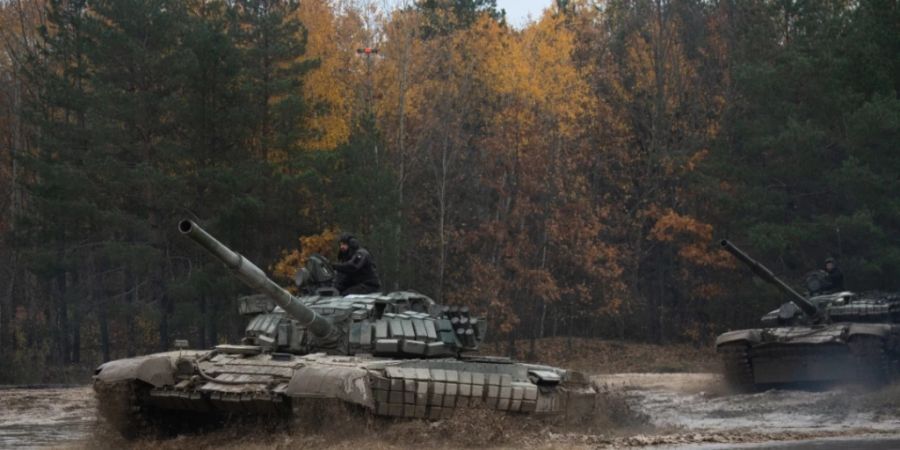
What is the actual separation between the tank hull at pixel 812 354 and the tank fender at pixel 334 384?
11495 mm

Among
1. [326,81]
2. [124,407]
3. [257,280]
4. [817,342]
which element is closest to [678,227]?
[326,81]

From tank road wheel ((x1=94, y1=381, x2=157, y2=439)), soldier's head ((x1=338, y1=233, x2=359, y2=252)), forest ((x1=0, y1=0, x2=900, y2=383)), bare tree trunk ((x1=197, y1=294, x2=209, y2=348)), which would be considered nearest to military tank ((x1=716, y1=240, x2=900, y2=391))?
soldier's head ((x1=338, y1=233, x2=359, y2=252))

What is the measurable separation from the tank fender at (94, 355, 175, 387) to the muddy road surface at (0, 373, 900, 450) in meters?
0.83

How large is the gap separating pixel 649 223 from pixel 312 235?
1685cm

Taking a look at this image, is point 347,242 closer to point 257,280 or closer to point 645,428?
point 257,280

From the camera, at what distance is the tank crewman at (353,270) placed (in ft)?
61.4

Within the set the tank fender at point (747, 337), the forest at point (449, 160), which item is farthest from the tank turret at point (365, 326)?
Result: the forest at point (449, 160)

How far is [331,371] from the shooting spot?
1491cm

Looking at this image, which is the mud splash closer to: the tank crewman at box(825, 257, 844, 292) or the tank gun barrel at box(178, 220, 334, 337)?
the tank crewman at box(825, 257, 844, 292)

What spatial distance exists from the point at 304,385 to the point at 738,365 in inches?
494

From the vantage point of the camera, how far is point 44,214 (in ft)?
117

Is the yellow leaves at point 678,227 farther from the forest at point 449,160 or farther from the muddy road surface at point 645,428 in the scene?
the muddy road surface at point 645,428

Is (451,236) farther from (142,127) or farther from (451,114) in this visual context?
(142,127)

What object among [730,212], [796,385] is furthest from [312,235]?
[796,385]
